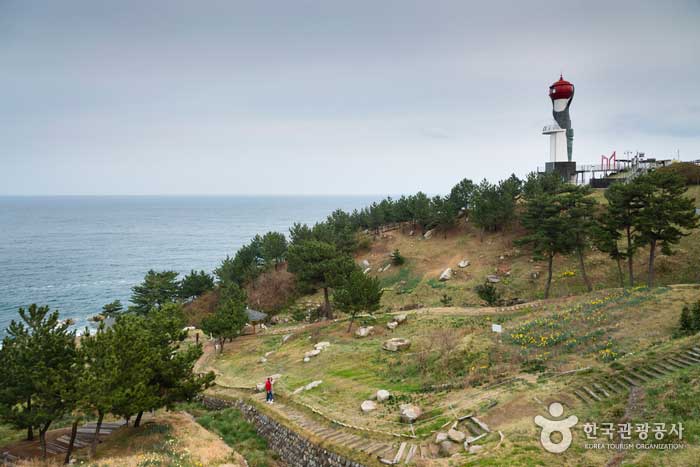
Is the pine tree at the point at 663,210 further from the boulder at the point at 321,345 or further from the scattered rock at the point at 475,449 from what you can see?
the scattered rock at the point at 475,449

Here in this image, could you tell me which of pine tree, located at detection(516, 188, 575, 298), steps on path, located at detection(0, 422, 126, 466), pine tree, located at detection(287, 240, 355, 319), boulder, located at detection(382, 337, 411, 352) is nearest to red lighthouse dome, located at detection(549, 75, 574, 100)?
pine tree, located at detection(516, 188, 575, 298)

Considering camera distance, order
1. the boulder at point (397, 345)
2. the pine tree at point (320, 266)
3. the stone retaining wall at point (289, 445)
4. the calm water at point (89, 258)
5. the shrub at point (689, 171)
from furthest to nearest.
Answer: the calm water at point (89, 258)
the shrub at point (689, 171)
the pine tree at point (320, 266)
the boulder at point (397, 345)
the stone retaining wall at point (289, 445)

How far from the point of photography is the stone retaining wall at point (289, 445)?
18045mm

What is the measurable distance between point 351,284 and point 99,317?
4517cm

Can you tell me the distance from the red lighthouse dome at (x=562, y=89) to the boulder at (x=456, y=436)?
68.2 meters

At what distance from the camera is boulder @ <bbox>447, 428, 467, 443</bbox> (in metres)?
16.1

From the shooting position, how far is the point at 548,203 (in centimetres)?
4178

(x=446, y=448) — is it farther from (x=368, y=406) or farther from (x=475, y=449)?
(x=368, y=406)

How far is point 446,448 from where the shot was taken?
51.7 feet

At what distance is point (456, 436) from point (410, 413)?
3.11 metres

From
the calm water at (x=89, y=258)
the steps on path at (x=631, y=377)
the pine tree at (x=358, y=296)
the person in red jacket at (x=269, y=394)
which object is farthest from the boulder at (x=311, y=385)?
the calm water at (x=89, y=258)

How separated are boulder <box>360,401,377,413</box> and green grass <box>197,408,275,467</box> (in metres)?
5.35

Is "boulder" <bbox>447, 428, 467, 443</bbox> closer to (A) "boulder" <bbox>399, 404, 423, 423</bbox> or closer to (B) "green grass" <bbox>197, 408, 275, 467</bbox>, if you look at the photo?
(A) "boulder" <bbox>399, 404, 423, 423</bbox>

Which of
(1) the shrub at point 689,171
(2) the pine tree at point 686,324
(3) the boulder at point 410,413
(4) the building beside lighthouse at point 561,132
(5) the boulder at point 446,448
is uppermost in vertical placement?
(4) the building beside lighthouse at point 561,132
